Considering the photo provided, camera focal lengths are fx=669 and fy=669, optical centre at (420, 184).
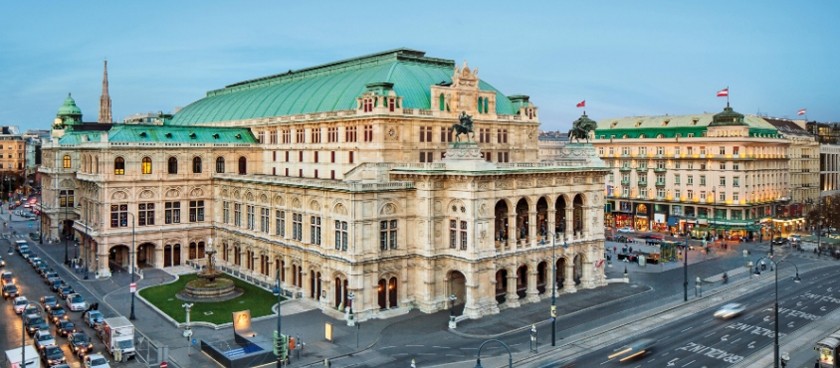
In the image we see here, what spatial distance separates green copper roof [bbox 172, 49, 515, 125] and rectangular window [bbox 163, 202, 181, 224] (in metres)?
18.5

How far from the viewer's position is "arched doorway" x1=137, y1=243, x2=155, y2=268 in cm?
9319

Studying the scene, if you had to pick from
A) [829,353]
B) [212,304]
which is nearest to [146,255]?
[212,304]

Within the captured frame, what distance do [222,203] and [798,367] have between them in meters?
72.3

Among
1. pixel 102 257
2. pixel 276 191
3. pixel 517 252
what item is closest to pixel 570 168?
pixel 517 252

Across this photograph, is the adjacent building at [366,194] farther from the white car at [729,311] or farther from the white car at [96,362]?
the white car at [96,362]

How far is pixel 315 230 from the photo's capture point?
73938 mm

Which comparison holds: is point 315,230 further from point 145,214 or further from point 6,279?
point 6,279

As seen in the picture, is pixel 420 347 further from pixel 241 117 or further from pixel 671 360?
pixel 241 117

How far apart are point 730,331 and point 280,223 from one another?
50247mm

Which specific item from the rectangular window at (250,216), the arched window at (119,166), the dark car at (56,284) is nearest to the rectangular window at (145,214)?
the arched window at (119,166)

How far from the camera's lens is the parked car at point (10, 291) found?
75.3m

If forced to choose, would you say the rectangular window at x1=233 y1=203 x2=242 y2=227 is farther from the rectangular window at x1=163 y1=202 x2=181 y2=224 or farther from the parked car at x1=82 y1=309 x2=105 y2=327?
the parked car at x1=82 y1=309 x2=105 y2=327

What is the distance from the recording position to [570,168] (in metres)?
77.5

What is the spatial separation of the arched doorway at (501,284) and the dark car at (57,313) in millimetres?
43905
